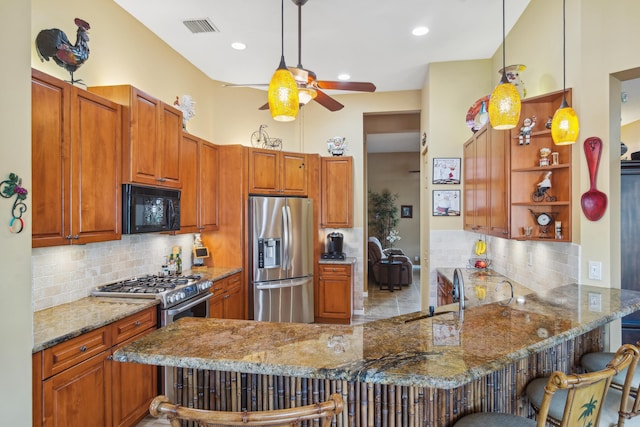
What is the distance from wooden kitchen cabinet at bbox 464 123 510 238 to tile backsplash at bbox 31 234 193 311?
10.8 ft

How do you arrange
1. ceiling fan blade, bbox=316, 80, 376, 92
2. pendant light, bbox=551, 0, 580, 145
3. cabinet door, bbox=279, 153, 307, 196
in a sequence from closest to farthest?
pendant light, bbox=551, 0, 580, 145, ceiling fan blade, bbox=316, 80, 376, 92, cabinet door, bbox=279, 153, 307, 196

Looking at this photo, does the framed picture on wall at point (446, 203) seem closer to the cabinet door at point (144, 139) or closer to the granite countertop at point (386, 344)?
the granite countertop at point (386, 344)

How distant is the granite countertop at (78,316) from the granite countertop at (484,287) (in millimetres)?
2482

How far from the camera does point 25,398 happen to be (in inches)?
61.1

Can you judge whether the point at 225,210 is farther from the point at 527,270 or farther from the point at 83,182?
the point at 527,270

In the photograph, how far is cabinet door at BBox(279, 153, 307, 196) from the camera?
468cm

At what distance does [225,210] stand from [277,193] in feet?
2.47

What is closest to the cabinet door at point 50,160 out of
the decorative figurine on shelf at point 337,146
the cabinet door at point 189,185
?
the cabinet door at point 189,185

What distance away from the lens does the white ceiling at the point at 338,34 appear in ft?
10.1

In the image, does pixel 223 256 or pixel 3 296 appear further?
pixel 223 256

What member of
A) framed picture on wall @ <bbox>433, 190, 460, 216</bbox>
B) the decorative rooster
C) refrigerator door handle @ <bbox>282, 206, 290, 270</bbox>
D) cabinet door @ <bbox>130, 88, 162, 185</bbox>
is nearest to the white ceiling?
the decorative rooster

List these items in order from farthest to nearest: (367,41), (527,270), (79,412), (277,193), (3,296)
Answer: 1. (277,193)
2. (367,41)
3. (527,270)
4. (79,412)
5. (3,296)

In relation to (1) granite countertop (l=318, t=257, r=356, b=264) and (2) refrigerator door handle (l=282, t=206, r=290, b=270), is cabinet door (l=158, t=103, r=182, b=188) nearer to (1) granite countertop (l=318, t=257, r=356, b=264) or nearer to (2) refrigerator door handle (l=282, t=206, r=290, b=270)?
(2) refrigerator door handle (l=282, t=206, r=290, b=270)

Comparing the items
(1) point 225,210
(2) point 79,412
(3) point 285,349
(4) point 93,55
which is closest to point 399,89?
(1) point 225,210
